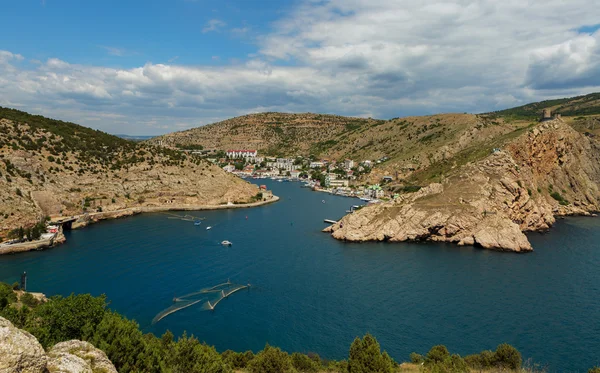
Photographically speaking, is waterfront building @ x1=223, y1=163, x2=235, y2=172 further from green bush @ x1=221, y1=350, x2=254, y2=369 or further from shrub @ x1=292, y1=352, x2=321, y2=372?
shrub @ x1=292, y1=352, x2=321, y2=372

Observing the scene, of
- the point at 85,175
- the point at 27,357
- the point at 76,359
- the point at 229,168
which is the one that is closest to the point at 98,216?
the point at 85,175

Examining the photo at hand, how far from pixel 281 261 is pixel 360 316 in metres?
18.6

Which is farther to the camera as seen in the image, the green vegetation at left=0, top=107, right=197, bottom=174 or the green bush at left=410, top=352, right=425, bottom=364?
the green vegetation at left=0, top=107, right=197, bottom=174

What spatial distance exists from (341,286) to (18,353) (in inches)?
1466

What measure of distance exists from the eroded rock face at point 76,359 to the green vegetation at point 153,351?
4626mm

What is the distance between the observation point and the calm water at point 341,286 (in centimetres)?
3212

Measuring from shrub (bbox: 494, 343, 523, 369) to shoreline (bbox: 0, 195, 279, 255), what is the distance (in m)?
58.7

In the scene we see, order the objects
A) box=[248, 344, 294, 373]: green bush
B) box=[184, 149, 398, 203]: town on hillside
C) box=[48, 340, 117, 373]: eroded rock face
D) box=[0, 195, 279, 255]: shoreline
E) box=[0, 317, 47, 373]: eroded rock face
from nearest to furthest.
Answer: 1. box=[0, 317, 47, 373]: eroded rock face
2. box=[48, 340, 117, 373]: eroded rock face
3. box=[248, 344, 294, 373]: green bush
4. box=[0, 195, 279, 255]: shoreline
5. box=[184, 149, 398, 203]: town on hillside

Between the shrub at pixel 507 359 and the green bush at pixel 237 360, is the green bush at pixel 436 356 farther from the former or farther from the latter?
the green bush at pixel 237 360

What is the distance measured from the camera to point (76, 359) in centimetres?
990

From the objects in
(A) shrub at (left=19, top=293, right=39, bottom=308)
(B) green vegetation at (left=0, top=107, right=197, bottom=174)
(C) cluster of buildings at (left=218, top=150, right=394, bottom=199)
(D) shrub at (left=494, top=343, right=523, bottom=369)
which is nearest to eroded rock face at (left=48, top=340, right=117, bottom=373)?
(D) shrub at (left=494, top=343, right=523, bottom=369)

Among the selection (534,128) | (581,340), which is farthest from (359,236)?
(534,128)

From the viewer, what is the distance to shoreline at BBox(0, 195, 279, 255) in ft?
178

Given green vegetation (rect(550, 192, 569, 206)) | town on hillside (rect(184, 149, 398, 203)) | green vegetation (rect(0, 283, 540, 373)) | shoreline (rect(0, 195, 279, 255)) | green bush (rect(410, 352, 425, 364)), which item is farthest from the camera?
town on hillside (rect(184, 149, 398, 203))
